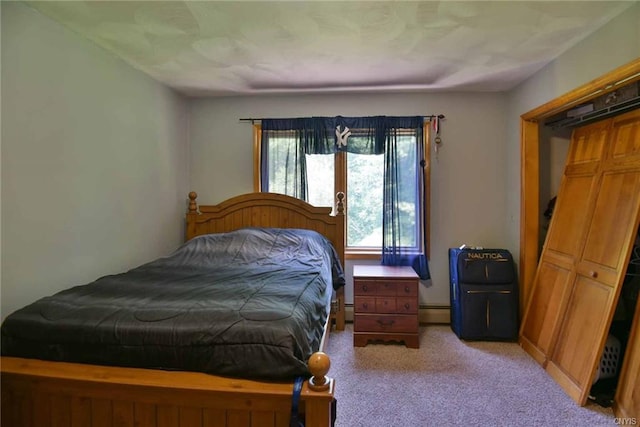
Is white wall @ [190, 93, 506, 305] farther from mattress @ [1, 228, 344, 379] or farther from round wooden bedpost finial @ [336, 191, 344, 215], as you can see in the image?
mattress @ [1, 228, 344, 379]

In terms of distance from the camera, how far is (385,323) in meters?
2.83

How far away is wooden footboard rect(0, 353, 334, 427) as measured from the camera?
46.9 inches

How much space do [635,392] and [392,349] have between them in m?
1.51

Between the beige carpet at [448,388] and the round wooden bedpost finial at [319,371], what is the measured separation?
0.87m

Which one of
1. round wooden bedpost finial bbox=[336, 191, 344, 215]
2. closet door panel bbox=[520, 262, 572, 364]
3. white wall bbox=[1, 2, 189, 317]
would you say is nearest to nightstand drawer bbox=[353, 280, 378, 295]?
round wooden bedpost finial bbox=[336, 191, 344, 215]

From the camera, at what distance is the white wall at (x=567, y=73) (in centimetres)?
184

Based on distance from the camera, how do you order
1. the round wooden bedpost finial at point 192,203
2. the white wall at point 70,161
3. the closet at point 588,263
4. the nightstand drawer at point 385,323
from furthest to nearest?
the round wooden bedpost finial at point 192,203 → the nightstand drawer at point 385,323 → the closet at point 588,263 → the white wall at point 70,161

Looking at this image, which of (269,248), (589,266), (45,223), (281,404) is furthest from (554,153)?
(45,223)

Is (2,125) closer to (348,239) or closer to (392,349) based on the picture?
→ (348,239)

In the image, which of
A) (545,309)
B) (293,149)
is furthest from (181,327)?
(545,309)

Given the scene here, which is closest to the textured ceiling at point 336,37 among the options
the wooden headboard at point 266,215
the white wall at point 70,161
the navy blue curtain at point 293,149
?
the white wall at point 70,161

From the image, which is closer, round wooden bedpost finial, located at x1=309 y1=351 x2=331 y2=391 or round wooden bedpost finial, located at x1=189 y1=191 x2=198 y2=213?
round wooden bedpost finial, located at x1=309 y1=351 x2=331 y2=391

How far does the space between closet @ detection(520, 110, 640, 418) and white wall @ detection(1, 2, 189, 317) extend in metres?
3.34

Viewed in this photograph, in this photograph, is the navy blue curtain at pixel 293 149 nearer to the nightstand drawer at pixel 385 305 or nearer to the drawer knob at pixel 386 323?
the nightstand drawer at pixel 385 305
